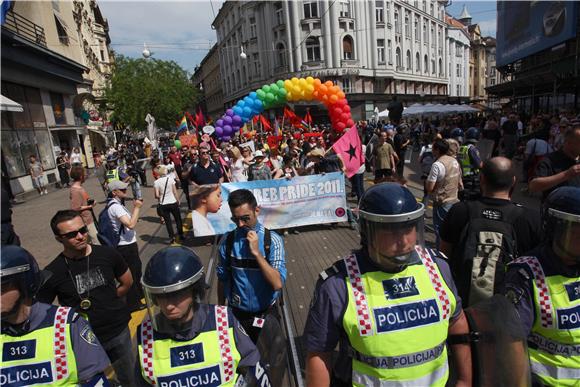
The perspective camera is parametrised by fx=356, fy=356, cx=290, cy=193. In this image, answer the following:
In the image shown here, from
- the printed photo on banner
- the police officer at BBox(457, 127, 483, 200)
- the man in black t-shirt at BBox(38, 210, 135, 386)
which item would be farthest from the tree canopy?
the man in black t-shirt at BBox(38, 210, 135, 386)

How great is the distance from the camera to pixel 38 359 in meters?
1.76

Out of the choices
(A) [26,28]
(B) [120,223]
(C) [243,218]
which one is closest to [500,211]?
(C) [243,218]

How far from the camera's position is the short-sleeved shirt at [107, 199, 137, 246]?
4.39m

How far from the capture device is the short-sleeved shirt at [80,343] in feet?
5.94

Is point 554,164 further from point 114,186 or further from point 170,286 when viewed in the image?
point 114,186

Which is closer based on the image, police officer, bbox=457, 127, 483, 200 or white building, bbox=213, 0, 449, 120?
police officer, bbox=457, 127, 483, 200

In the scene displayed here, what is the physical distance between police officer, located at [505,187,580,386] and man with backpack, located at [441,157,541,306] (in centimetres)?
69

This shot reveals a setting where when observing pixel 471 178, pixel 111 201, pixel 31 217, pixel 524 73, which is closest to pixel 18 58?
pixel 31 217

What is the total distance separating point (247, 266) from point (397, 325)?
1373 millimetres

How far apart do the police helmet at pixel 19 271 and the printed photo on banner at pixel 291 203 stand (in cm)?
511

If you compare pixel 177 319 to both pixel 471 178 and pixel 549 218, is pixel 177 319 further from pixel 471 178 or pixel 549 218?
pixel 471 178

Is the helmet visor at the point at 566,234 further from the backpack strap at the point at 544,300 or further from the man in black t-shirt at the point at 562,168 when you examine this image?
the man in black t-shirt at the point at 562,168

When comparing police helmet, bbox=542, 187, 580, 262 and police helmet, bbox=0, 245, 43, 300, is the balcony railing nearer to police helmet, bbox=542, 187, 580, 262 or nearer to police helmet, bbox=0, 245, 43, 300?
police helmet, bbox=0, 245, 43, 300

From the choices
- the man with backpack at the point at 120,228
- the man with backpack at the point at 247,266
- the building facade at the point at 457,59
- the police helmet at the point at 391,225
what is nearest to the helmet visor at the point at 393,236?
the police helmet at the point at 391,225
